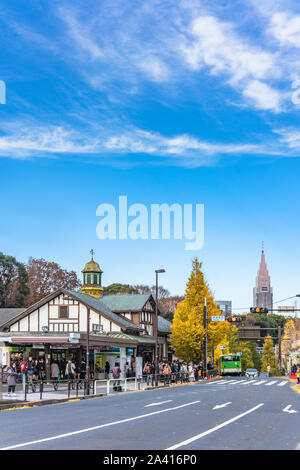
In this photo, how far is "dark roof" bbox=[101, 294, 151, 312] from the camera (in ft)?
204

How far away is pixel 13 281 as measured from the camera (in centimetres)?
8000

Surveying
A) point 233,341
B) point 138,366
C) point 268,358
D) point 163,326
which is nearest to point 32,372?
point 138,366

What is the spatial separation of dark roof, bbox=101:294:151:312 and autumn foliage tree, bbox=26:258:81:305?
22602mm

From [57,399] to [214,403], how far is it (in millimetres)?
7398

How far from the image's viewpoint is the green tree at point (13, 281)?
259 feet

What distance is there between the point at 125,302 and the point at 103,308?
458 centimetres

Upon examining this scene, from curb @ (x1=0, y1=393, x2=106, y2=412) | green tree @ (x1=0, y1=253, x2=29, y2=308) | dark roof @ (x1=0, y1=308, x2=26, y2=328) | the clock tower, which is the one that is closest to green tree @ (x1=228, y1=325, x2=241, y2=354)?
the clock tower

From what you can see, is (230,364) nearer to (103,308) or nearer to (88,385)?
→ (103,308)

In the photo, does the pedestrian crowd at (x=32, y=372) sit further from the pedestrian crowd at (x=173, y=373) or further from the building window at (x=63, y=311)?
the pedestrian crowd at (x=173, y=373)
